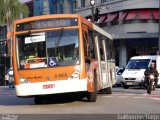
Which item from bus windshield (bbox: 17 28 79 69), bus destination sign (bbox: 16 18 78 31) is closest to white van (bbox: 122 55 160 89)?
bus destination sign (bbox: 16 18 78 31)

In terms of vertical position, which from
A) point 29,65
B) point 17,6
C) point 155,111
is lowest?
point 155,111

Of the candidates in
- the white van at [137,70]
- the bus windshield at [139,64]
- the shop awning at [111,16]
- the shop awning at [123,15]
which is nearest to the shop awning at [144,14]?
the shop awning at [123,15]

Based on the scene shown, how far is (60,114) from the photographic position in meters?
15.4

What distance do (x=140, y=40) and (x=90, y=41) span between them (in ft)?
118

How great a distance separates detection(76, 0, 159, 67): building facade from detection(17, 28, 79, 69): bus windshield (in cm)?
3612

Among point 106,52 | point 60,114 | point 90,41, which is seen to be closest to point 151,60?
point 106,52

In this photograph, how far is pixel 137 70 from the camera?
33281 mm

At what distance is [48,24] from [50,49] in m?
1.04

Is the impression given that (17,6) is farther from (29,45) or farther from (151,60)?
(29,45)

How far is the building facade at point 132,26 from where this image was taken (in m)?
53.7

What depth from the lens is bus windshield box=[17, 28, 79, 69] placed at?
17.8 m

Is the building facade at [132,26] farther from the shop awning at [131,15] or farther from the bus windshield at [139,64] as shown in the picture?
the bus windshield at [139,64]

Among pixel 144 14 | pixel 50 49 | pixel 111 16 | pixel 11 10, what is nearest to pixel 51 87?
pixel 50 49

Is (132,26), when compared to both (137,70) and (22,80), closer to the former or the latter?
(137,70)
